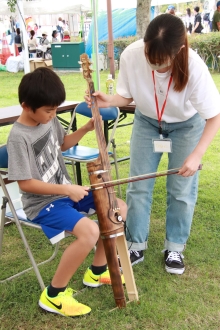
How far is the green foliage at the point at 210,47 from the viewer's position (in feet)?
38.4

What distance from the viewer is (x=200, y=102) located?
7.29 feet

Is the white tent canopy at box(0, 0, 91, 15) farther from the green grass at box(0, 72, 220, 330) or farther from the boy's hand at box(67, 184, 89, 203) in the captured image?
the boy's hand at box(67, 184, 89, 203)

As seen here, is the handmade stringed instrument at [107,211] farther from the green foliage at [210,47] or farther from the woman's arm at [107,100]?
the green foliage at [210,47]

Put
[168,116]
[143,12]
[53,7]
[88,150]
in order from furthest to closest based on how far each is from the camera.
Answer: [53,7] < [143,12] < [88,150] < [168,116]

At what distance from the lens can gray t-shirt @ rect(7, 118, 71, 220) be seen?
1.98 meters

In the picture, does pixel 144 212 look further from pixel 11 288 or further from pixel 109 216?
pixel 11 288

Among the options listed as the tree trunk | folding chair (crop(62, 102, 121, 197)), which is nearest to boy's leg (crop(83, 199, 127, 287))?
folding chair (crop(62, 102, 121, 197))

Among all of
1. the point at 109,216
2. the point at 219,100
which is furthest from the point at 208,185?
the point at 109,216

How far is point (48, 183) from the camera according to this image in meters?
2.02

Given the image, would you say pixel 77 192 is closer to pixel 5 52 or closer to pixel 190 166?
pixel 190 166

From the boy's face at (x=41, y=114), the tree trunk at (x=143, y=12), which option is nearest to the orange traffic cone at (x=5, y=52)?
the tree trunk at (x=143, y=12)

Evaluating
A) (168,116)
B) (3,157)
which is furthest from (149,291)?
(3,157)

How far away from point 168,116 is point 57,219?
0.88m

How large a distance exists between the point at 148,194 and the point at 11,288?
99 centimetres
